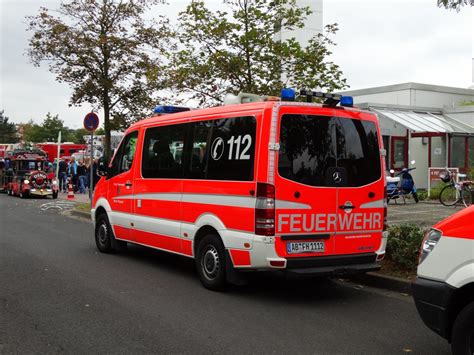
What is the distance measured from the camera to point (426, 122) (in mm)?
20656

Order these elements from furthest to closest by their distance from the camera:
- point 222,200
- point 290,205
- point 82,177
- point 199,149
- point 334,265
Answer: point 82,177 → point 199,149 → point 222,200 → point 334,265 → point 290,205

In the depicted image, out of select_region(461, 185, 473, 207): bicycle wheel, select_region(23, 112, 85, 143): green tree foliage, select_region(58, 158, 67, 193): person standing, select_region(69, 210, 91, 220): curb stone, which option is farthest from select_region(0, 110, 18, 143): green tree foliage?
select_region(461, 185, 473, 207): bicycle wheel

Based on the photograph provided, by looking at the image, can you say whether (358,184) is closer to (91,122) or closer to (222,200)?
(222,200)

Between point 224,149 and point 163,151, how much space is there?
1.60 m

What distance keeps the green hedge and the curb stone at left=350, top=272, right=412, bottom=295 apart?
324 millimetres

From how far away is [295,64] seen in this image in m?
11.2

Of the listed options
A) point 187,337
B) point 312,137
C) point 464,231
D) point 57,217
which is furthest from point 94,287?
point 57,217

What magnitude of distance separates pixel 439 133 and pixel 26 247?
15.1m

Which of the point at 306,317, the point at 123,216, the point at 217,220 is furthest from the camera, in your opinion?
the point at 123,216

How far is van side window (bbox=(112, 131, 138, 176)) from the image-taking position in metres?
8.77

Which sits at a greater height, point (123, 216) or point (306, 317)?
point (123, 216)

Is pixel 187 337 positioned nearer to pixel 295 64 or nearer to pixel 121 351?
pixel 121 351

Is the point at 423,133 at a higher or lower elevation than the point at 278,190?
higher

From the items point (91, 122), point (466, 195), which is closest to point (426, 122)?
point (466, 195)
